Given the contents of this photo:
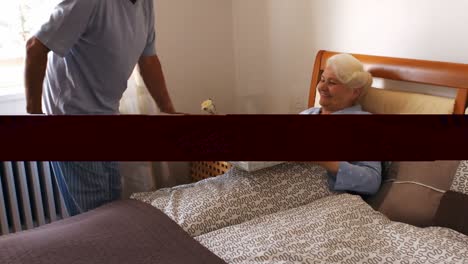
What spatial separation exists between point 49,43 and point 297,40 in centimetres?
43

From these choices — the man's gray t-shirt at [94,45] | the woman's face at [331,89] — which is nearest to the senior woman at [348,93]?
the woman's face at [331,89]

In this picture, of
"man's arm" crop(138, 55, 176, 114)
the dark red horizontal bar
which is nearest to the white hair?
"man's arm" crop(138, 55, 176, 114)

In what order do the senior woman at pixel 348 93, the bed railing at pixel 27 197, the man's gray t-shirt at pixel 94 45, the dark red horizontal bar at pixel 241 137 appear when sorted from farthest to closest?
the bed railing at pixel 27 197 → the senior woman at pixel 348 93 → the man's gray t-shirt at pixel 94 45 → the dark red horizontal bar at pixel 241 137

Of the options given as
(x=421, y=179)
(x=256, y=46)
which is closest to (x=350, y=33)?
(x=256, y=46)

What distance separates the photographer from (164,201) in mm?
870

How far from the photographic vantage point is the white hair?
773 millimetres

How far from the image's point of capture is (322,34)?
31.8 inches

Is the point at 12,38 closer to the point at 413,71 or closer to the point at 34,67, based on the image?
the point at 34,67

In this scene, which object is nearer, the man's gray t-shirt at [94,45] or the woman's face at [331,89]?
the man's gray t-shirt at [94,45]

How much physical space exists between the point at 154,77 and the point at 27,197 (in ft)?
1.93

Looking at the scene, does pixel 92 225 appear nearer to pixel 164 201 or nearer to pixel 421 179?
pixel 164 201

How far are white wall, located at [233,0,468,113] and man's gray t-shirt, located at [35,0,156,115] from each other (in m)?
0.23

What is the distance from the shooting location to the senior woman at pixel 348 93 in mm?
729

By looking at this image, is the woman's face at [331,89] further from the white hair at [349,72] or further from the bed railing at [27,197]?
the bed railing at [27,197]
